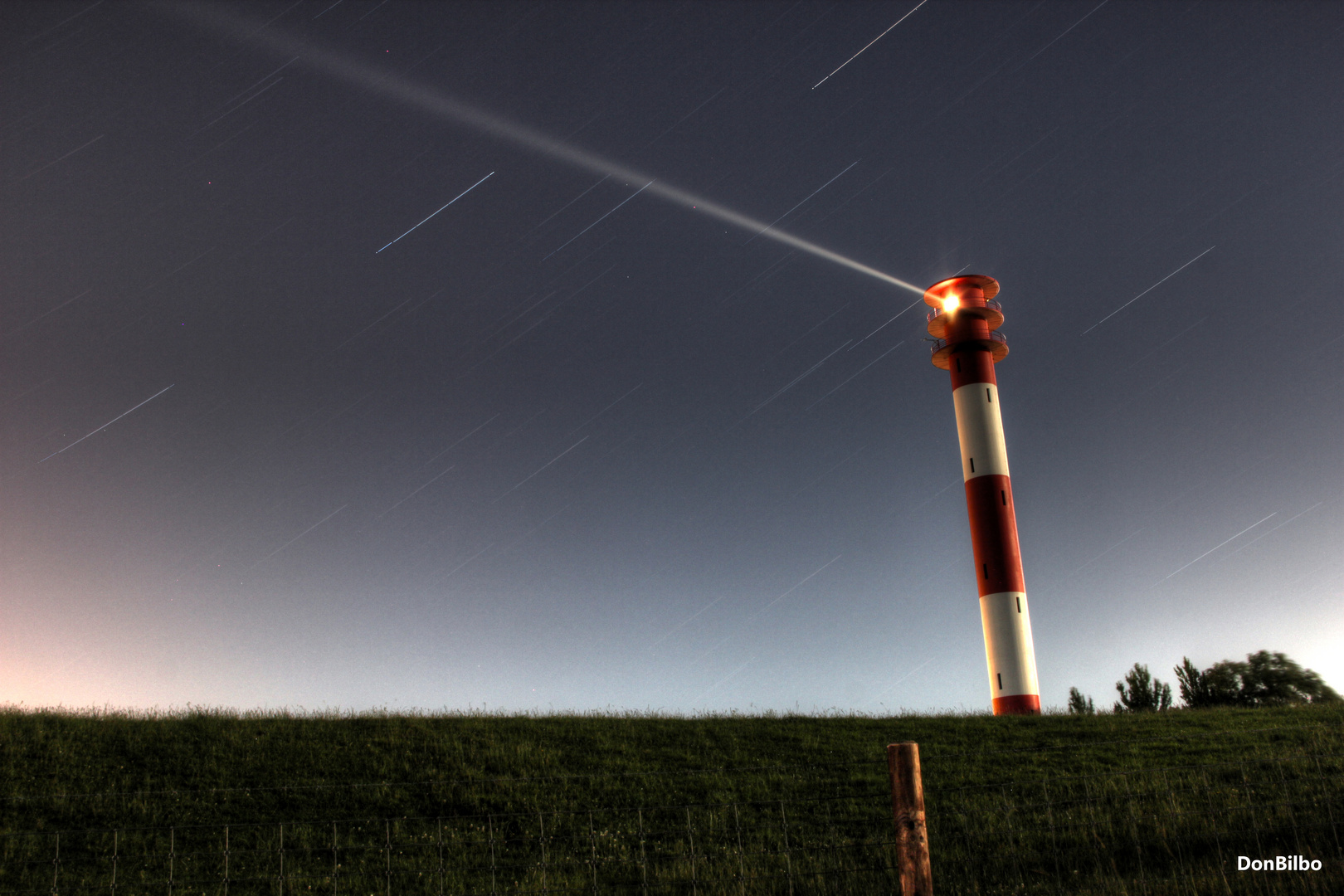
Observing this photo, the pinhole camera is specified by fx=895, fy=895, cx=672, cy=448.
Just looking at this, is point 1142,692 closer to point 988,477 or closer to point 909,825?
point 988,477

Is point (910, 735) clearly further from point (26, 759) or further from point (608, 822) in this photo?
point (26, 759)

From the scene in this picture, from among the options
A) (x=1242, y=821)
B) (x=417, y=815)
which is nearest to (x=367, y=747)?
A: (x=417, y=815)

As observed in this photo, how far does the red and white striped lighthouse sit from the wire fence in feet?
39.6

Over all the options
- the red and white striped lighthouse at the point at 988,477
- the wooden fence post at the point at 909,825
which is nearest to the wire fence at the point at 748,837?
the wooden fence post at the point at 909,825

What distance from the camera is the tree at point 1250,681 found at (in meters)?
45.2

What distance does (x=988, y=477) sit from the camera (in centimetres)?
Answer: 3512

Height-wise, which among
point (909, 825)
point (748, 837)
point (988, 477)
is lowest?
point (748, 837)

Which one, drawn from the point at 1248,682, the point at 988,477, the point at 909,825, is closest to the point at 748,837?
the point at 909,825

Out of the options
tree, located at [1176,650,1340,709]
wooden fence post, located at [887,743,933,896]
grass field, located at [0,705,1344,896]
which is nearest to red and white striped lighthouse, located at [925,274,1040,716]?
grass field, located at [0,705,1344,896]

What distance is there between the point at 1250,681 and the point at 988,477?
2386cm

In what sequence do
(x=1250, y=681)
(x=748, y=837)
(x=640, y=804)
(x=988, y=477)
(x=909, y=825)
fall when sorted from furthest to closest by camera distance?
(x=1250, y=681) < (x=988, y=477) < (x=640, y=804) < (x=748, y=837) < (x=909, y=825)

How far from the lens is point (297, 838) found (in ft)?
51.2

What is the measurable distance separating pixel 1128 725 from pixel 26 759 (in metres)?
27.2

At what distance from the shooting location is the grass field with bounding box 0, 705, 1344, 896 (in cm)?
1330
